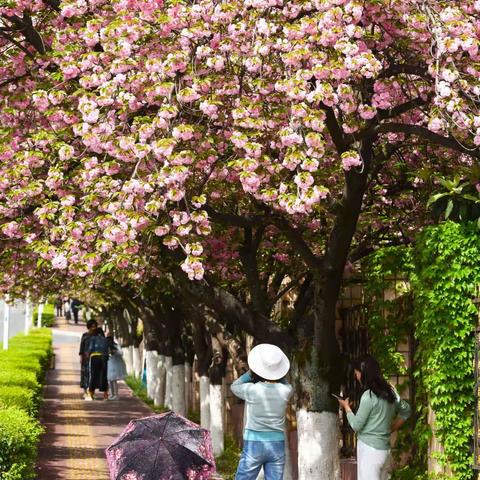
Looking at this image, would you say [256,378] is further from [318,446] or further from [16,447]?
[318,446]

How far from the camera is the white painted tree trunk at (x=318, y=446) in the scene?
42.3 ft

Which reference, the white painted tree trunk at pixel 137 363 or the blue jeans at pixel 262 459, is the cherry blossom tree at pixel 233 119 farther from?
the white painted tree trunk at pixel 137 363

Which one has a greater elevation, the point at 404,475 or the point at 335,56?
the point at 335,56

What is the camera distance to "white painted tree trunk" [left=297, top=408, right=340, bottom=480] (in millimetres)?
12883

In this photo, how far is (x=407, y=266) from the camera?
1151 centimetres

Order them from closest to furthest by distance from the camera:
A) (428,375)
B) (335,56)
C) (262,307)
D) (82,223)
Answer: (335,56) < (428,375) < (82,223) < (262,307)

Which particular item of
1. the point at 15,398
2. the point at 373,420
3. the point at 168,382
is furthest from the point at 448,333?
the point at 168,382

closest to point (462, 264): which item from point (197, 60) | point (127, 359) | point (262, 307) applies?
point (197, 60)

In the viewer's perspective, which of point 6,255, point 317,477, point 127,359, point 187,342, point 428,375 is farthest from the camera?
point 127,359

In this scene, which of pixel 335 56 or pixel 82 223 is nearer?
pixel 335 56

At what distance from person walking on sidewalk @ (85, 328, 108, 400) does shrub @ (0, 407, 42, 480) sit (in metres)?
16.4

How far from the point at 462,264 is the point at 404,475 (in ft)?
8.44

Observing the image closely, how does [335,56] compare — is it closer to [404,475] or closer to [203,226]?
[203,226]

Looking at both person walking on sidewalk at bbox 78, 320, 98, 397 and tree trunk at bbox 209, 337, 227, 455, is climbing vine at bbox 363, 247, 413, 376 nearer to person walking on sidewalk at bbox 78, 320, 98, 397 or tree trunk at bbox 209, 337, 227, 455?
tree trunk at bbox 209, 337, 227, 455
